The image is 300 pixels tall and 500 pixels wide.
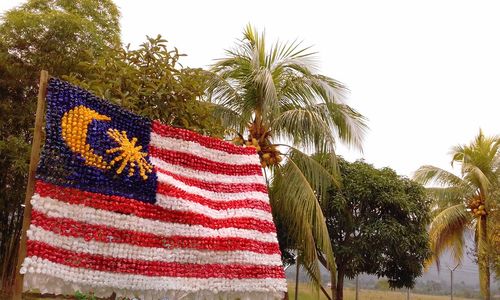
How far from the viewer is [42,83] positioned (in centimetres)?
259

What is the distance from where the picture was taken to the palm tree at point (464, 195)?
17734mm

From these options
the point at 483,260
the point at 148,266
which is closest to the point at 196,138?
the point at 148,266

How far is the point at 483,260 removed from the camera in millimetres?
15781

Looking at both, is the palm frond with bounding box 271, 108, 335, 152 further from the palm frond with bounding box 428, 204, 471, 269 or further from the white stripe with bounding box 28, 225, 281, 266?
the palm frond with bounding box 428, 204, 471, 269

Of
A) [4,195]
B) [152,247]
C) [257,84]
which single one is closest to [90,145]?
[152,247]

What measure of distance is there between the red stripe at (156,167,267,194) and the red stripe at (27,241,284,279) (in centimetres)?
52

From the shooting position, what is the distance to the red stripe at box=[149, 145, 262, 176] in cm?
314

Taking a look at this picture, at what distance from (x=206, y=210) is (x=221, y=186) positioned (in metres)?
0.28

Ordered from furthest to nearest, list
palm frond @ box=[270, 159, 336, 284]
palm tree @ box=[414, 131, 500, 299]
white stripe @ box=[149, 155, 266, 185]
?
palm tree @ box=[414, 131, 500, 299]
palm frond @ box=[270, 159, 336, 284]
white stripe @ box=[149, 155, 266, 185]

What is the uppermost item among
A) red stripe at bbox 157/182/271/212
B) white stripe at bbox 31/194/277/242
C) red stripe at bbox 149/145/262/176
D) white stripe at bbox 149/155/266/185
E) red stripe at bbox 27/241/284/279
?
red stripe at bbox 149/145/262/176

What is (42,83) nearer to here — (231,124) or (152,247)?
(152,247)

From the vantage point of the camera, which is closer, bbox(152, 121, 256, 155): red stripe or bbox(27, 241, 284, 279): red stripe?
bbox(27, 241, 284, 279): red stripe

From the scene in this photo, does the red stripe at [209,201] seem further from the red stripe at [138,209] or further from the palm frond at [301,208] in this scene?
the palm frond at [301,208]

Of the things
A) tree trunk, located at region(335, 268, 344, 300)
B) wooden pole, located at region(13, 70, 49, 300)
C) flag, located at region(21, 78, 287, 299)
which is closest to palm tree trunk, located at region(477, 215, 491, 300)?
tree trunk, located at region(335, 268, 344, 300)
